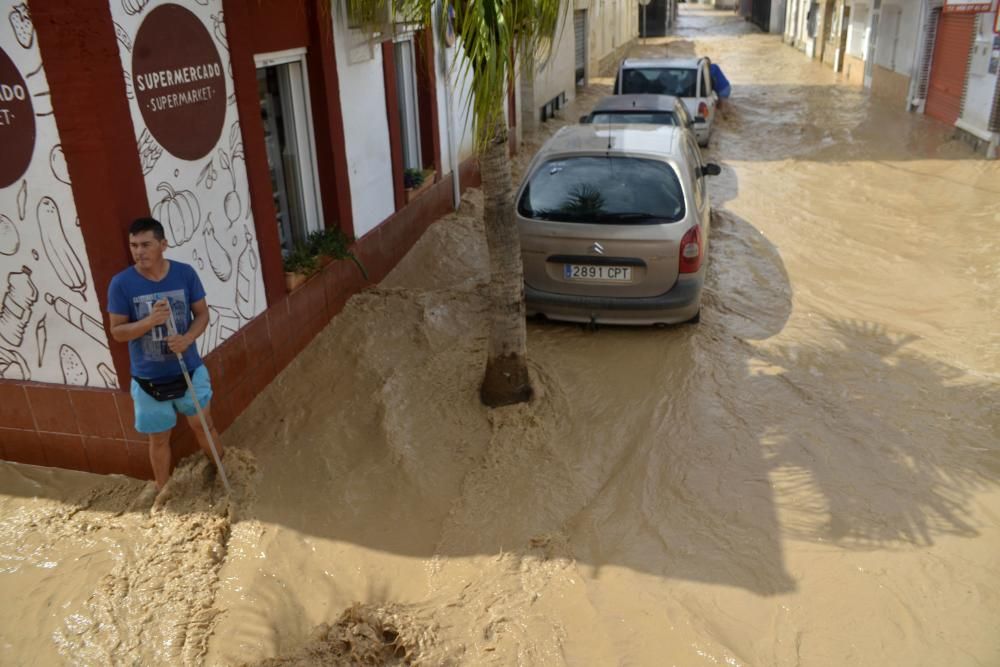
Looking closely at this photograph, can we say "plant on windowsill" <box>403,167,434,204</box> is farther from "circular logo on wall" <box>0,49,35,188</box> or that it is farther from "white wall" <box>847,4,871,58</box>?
"white wall" <box>847,4,871,58</box>

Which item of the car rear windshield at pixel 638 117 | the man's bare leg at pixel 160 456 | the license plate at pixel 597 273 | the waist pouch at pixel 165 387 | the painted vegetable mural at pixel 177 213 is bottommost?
the man's bare leg at pixel 160 456

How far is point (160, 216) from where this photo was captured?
4781mm

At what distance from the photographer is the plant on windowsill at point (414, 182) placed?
29.1ft

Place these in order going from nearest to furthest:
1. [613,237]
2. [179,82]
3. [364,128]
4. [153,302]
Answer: [153,302], [179,82], [613,237], [364,128]

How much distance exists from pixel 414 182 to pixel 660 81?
775cm

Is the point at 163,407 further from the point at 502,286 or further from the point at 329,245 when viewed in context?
the point at 329,245

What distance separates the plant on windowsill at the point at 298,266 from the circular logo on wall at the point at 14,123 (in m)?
2.12

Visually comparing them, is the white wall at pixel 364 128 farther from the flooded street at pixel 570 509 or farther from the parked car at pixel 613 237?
the parked car at pixel 613 237

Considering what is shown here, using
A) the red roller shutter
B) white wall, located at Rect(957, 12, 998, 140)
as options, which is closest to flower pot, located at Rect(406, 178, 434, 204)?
white wall, located at Rect(957, 12, 998, 140)

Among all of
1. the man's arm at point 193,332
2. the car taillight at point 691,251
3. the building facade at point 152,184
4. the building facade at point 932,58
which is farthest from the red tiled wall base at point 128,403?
the building facade at point 932,58

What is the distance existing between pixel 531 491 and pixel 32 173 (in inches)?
136

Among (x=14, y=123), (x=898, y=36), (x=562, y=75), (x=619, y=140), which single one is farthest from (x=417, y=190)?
(x=898, y=36)

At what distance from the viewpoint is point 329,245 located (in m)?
6.78

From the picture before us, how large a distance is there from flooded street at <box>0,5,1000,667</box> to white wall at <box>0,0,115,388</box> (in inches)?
29.8
